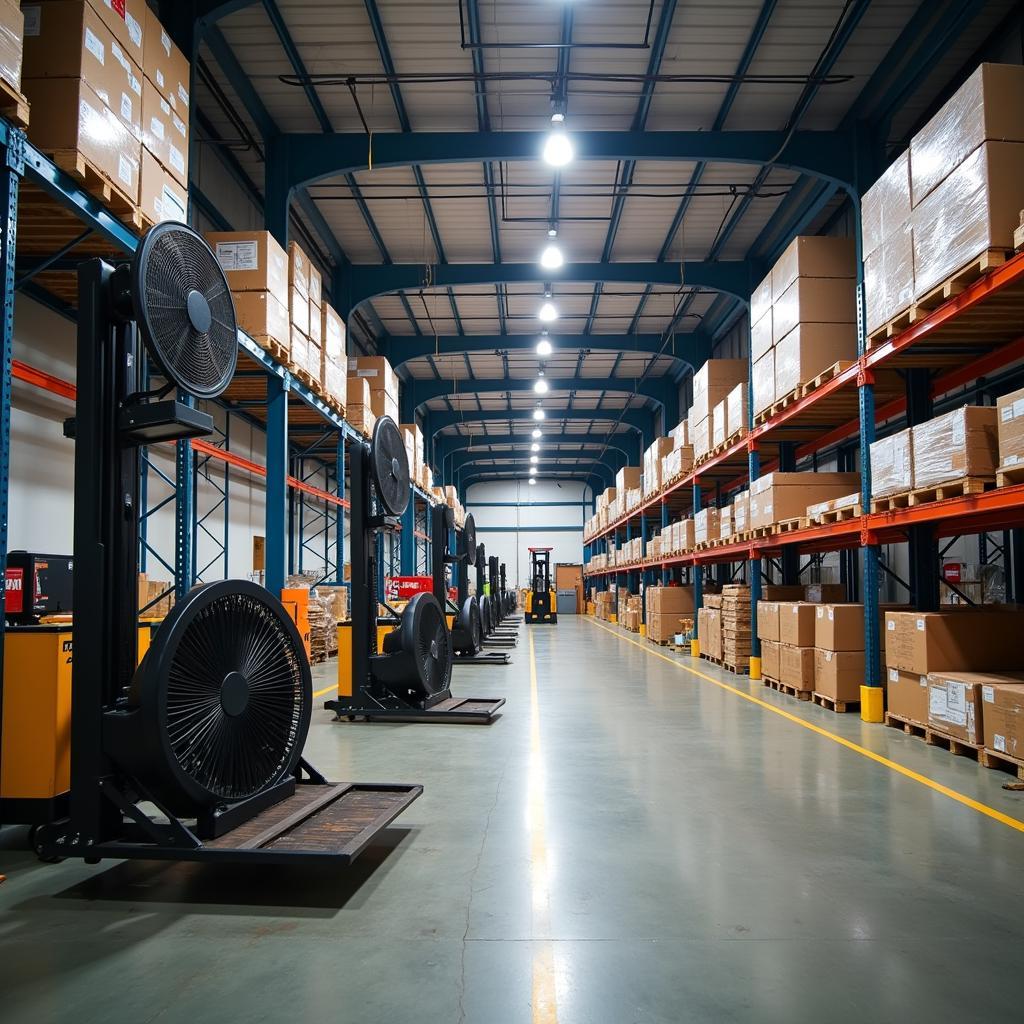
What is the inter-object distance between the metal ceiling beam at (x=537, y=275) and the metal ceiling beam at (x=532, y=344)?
404 centimetres

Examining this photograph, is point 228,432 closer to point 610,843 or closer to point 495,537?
point 610,843

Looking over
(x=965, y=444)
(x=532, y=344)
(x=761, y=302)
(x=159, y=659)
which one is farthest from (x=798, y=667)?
(x=532, y=344)

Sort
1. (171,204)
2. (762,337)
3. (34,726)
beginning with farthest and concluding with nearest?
(762,337)
(171,204)
(34,726)

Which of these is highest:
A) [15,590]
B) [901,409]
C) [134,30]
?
[134,30]

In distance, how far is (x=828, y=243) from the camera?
29.0ft

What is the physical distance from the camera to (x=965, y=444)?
18.1 ft

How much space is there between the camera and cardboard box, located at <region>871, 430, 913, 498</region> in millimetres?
6453

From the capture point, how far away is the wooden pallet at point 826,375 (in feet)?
26.0

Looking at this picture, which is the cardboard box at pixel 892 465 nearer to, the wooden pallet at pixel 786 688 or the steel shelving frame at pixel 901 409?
the steel shelving frame at pixel 901 409

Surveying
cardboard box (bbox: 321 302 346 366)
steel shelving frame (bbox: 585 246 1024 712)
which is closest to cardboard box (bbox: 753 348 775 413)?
steel shelving frame (bbox: 585 246 1024 712)

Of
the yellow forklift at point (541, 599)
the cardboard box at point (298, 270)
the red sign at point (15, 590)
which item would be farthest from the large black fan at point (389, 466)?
the yellow forklift at point (541, 599)

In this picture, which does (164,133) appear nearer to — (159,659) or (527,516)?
(159,659)

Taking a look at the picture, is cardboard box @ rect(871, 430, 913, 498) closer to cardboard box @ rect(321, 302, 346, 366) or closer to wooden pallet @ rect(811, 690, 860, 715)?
wooden pallet @ rect(811, 690, 860, 715)

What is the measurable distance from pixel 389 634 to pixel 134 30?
5.16m
